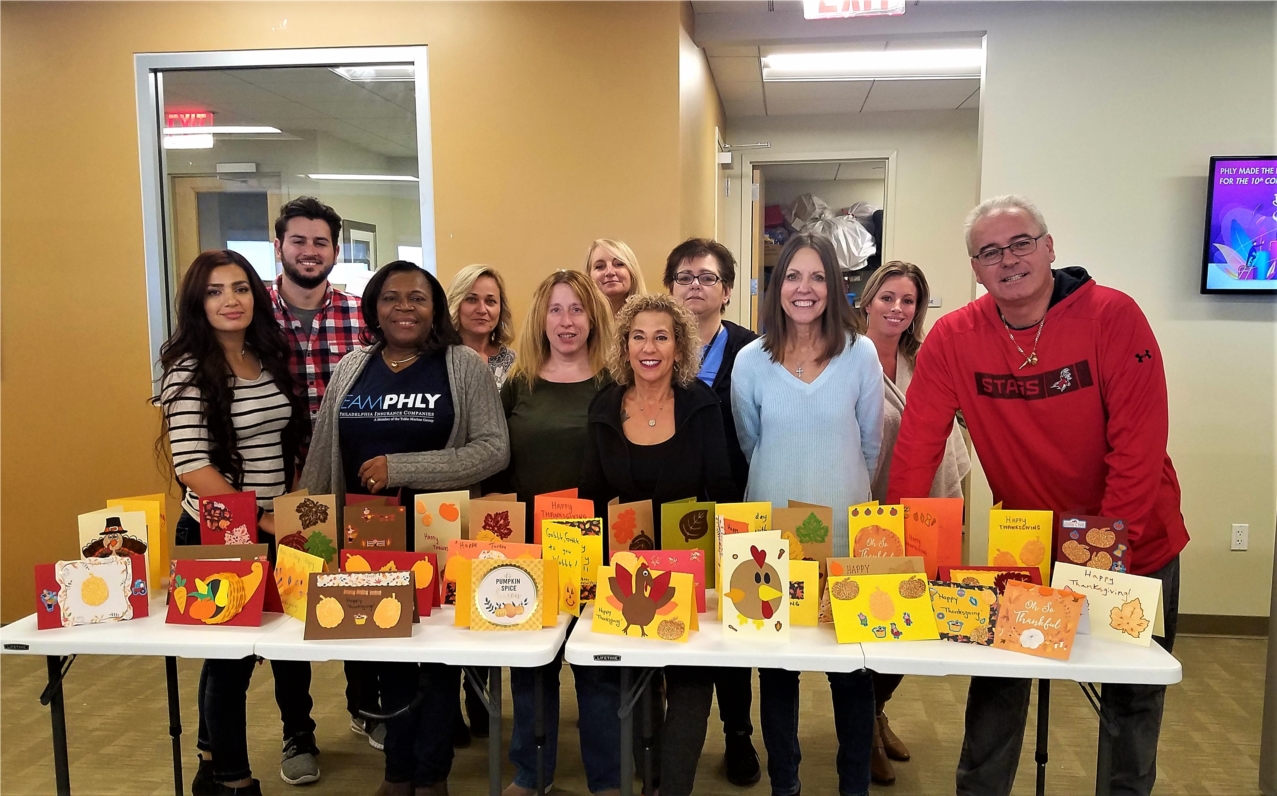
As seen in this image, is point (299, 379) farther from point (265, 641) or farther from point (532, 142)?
point (532, 142)

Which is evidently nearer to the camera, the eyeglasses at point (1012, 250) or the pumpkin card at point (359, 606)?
the pumpkin card at point (359, 606)

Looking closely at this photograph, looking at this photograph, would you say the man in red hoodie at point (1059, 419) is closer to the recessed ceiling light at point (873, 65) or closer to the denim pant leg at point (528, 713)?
the denim pant leg at point (528, 713)

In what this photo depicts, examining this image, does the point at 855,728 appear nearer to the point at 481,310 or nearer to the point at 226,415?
the point at 481,310

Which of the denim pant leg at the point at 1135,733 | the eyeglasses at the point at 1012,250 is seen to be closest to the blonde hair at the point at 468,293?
the eyeglasses at the point at 1012,250

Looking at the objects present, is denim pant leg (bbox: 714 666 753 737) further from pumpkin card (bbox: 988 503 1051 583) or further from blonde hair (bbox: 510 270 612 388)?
blonde hair (bbox: 510 270 612 388)

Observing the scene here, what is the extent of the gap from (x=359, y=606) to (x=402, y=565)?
0.13 meters

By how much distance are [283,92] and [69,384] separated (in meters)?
1.66

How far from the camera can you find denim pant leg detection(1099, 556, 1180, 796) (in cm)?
179

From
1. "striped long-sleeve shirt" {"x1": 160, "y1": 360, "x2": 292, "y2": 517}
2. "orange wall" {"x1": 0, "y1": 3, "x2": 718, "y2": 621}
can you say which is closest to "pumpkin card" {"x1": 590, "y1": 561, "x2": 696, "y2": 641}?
"striped long-sleeve shirt" {"x1": 160, "y1": 360, "x2": 292, "y2": 517}

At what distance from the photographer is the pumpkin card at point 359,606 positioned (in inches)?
63.7

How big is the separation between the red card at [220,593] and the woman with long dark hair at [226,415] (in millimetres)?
373

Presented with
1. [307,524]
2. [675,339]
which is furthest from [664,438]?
[307,524]

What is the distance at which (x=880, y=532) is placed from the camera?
1.69 metres

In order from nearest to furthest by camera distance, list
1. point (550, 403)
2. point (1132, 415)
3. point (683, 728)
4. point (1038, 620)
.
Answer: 1. point (1038, 620)
2. point (1132, 415)
3. point (683, 728)
4. point (550, 403)
